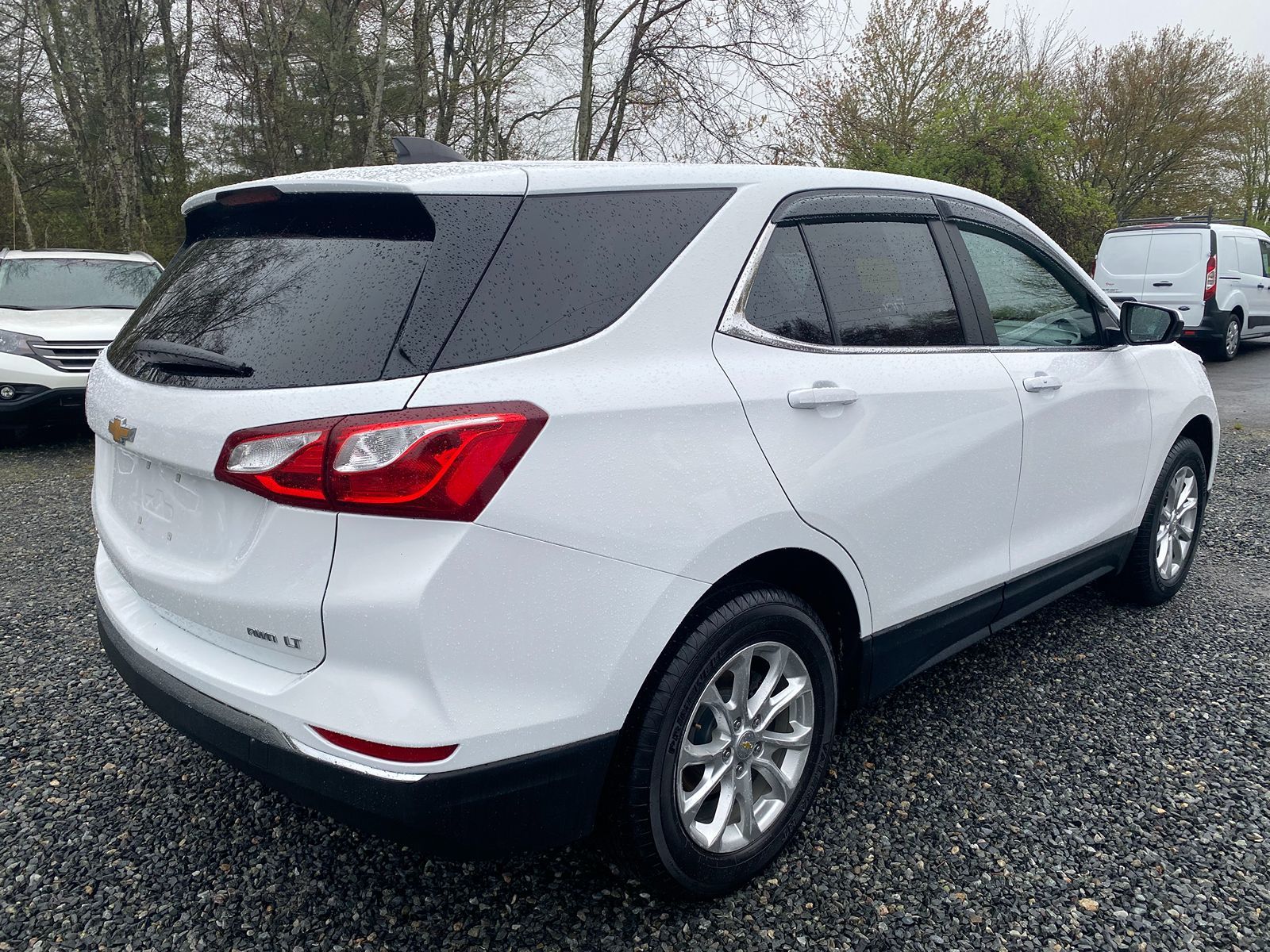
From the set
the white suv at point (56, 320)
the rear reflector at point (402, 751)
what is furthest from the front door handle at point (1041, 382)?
the white suv at point (56, 320)

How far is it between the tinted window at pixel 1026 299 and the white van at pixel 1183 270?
11324mm

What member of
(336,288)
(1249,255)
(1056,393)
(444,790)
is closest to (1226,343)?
(1249,255)

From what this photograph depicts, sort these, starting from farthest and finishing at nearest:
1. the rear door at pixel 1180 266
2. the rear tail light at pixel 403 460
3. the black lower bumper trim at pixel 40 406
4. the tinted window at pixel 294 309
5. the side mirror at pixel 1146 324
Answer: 1. the rear door at pixel 1180 266
2. the black lower bumper trim at pixel 40 406
3. the side mirror at pixel 1146 324
4. the tinted window at pixel 294 309
5. the rear tail light at pixel 403 460

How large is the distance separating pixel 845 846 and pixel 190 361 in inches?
77.2

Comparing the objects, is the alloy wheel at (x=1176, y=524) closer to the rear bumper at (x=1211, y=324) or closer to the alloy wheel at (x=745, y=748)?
the alloy wheel at (x=745, y=748)

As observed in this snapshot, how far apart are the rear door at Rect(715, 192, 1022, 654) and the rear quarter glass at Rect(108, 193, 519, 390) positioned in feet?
2.10

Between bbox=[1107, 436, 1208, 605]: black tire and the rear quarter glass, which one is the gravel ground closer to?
bbox=[1107, 436, 1208, 605]: black tire

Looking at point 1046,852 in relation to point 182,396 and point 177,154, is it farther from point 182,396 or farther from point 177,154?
point 177,154

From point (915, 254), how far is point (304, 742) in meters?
2.09

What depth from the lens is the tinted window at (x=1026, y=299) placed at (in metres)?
2.93

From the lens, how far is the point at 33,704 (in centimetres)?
310

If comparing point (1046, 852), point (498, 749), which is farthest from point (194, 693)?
point (1046, 852)

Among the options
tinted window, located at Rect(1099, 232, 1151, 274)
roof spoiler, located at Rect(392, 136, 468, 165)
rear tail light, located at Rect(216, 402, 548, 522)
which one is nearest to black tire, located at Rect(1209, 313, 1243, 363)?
tinted window, located at Rect(1099, 232, 1151, 274)

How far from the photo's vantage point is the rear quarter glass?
1.69m
